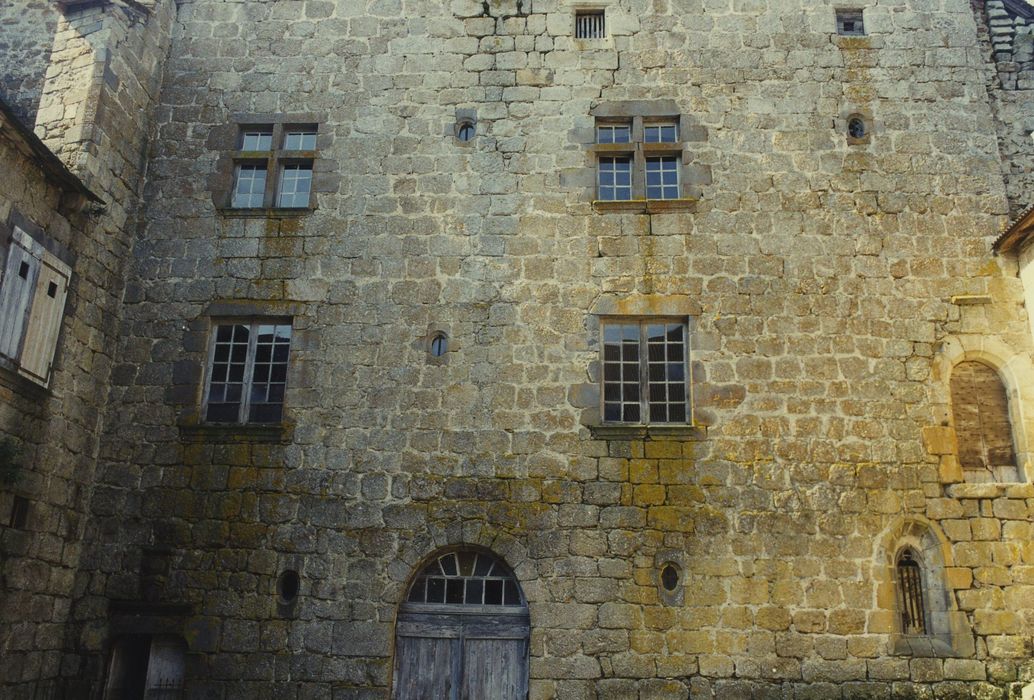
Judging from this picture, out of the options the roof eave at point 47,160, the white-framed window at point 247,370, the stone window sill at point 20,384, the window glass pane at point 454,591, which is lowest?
the window glass pane at point 454,591

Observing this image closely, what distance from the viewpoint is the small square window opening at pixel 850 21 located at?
10.3 meters

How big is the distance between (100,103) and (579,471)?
676 cm

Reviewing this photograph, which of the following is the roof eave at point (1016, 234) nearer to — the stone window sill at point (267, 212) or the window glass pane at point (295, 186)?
the stone window sill at point (267, 212)

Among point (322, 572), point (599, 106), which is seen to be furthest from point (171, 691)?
point (599, 106)

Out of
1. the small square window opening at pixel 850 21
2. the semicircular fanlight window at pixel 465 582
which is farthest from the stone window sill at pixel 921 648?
the small square window opening at pixel 850 21

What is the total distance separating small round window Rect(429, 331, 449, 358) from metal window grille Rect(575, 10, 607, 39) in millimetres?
4163

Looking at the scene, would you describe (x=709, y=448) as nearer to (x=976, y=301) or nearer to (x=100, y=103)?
(x=976, y=301)

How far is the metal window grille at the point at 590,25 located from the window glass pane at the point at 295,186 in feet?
12.3

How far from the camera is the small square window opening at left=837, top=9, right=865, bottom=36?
33.8ft

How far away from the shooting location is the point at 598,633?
8.28 meters

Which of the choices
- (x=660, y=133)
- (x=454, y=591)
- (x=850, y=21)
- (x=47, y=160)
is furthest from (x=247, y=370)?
(x=850, y=21)

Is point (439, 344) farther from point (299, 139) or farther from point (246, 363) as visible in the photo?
point (299, 139)

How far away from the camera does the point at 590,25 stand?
409 inches

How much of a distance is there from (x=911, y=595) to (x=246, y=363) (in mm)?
7494
